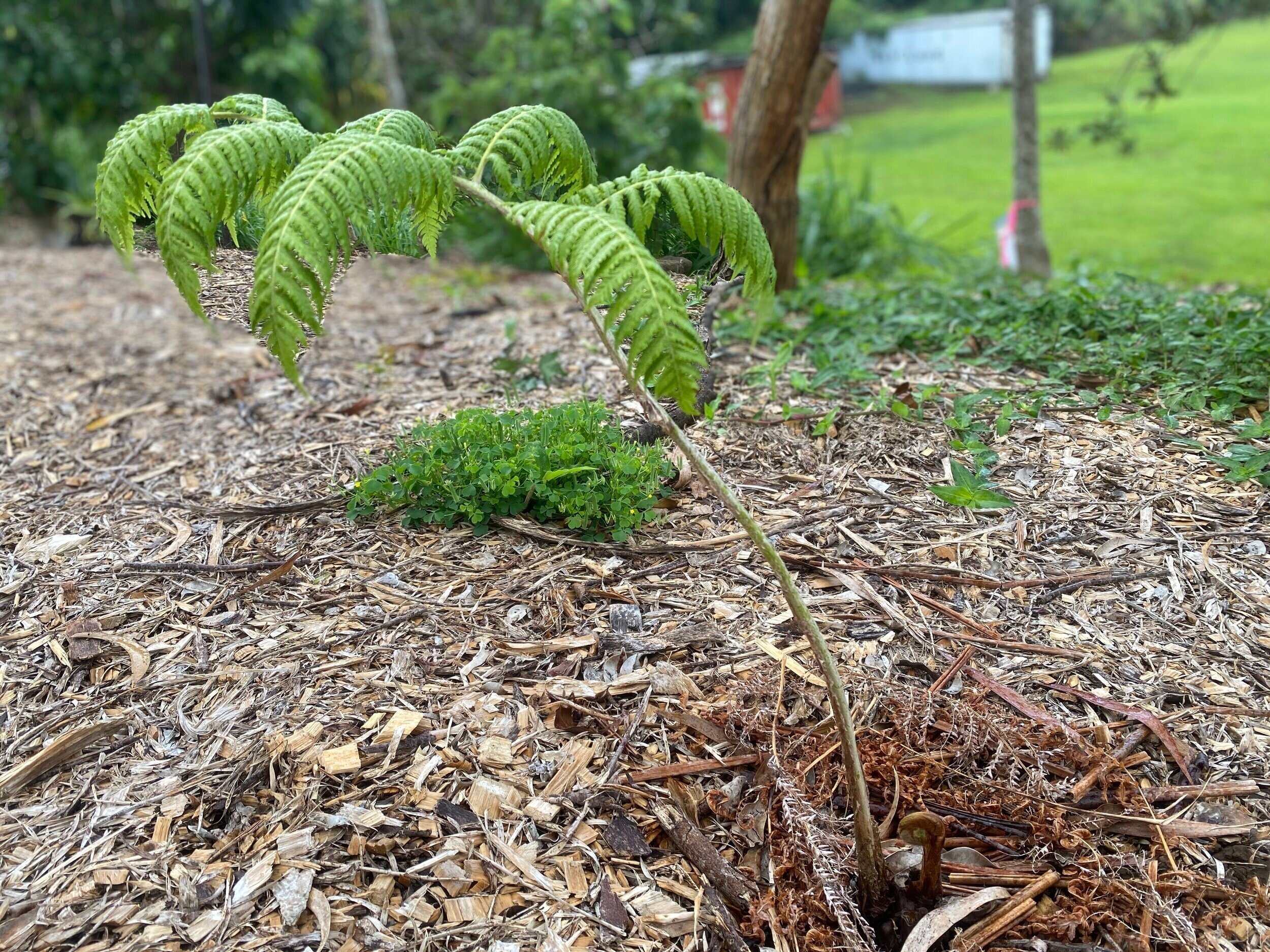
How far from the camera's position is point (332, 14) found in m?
9.38

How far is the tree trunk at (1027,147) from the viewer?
6117 mm

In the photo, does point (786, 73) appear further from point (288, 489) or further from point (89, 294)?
point (89, 294)

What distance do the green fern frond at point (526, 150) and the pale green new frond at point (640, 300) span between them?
41 cm

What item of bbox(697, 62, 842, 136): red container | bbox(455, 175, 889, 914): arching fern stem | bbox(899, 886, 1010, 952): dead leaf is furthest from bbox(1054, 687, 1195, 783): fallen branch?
bbox(697, 62, 842, 136): red container

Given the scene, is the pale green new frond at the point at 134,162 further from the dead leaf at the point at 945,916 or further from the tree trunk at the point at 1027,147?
the tree trunk at the point at 1027,147

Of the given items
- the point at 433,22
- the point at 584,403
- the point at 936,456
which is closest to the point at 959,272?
the point at 936,456

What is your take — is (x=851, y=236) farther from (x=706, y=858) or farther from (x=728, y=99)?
(x=728, y=99)

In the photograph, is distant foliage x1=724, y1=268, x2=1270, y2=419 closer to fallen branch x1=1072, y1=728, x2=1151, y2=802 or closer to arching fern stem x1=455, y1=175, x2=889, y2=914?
fallen branch x1=1072, y1=728, x2=1151, y2=802

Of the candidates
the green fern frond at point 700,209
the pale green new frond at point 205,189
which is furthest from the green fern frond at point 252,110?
the green fern frond at point 700,209

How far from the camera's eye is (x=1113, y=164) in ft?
36.4

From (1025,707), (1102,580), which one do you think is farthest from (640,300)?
(1102,580)

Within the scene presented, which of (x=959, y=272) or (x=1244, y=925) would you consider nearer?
(x=1244, y=925)

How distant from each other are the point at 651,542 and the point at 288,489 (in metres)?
1.17

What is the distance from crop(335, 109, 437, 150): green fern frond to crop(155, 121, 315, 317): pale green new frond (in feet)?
0.52
